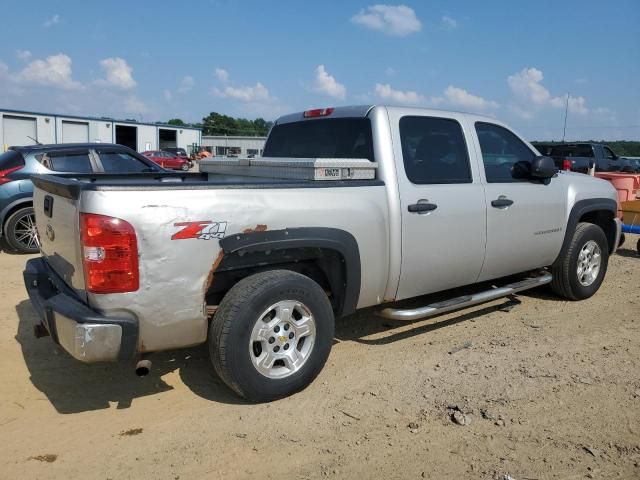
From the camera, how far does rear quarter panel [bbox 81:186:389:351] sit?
9.59ft

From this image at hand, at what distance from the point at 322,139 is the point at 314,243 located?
56.9 inches

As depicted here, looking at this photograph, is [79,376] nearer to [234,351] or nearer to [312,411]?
[234,351]

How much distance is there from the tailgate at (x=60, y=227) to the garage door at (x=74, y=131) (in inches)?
1560

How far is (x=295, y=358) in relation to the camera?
11.7ft

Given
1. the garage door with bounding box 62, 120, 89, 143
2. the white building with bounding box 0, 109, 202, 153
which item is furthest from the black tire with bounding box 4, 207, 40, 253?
the garage door with bounding box 62, 120, 89, 143

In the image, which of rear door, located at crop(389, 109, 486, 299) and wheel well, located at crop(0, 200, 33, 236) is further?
wheel well, located at crop(0, 200, 33, 236)

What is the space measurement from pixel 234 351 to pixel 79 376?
4.85ft

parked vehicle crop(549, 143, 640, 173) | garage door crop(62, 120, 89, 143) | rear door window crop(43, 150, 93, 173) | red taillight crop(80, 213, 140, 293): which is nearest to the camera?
red taillight crop(80, 213, 140, 293)

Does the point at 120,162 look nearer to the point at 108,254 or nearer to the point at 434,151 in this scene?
the point at 434,151

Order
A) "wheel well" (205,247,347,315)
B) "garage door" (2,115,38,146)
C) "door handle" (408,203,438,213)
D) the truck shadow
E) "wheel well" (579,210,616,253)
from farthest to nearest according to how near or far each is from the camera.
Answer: "garage door" (2,115,38,146) → "wheel well" (579,210,616,253) → "door handle" (408,203,438,213) → the truck shadow → "wheel well" (205,247,347,315)

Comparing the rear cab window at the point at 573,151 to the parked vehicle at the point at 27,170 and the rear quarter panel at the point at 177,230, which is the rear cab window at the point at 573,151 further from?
the rear quarter panel at the point at 177,230

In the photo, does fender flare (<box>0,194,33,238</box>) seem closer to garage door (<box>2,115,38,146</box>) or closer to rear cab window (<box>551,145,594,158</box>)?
rear cab window (<box>551,145,594,158</box>)

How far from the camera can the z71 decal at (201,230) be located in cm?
302

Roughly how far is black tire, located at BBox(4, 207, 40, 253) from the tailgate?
496cm
